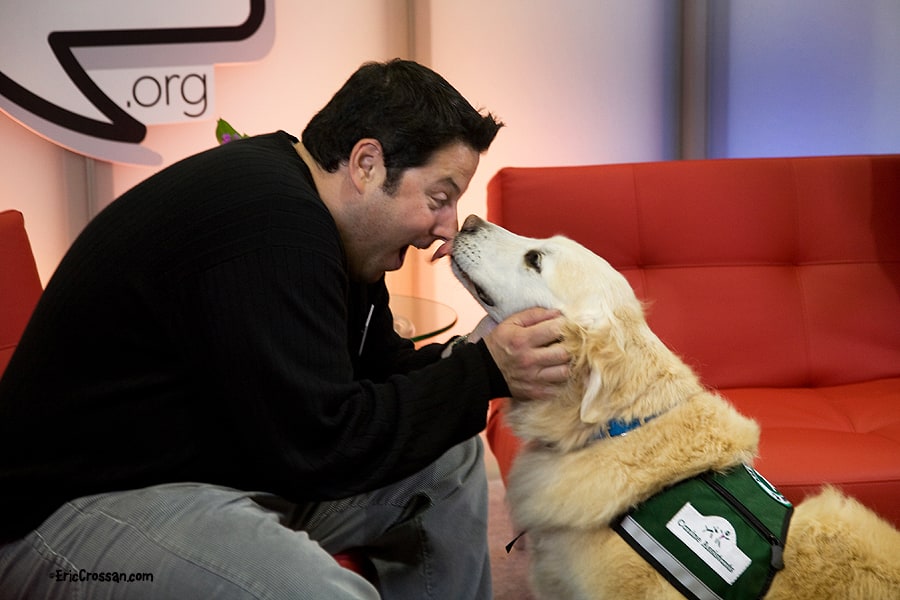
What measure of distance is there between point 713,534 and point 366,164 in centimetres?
84

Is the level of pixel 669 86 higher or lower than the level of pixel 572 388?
higher

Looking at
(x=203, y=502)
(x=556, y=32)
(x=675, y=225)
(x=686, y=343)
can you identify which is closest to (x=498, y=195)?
(x=675, y=225)

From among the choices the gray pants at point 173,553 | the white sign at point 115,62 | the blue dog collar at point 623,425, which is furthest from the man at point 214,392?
the white sign at point 115,62

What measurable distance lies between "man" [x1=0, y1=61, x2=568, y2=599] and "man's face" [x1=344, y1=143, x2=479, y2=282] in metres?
0.04

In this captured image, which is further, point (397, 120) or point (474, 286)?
point (474, 286)

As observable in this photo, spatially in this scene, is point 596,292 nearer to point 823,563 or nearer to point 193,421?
point 823,563

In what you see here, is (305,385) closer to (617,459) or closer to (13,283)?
(617,459)

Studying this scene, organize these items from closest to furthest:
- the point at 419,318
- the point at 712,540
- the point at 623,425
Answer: the point at 712,540 → the point at 623,425 → the point at 419,318

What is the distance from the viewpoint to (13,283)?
84.7 inches

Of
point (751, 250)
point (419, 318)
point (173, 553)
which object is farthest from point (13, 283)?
point (751, 250)

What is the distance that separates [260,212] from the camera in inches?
53.8

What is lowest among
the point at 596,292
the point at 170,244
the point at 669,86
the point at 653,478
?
the point at 653,478

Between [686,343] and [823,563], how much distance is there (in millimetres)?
1189

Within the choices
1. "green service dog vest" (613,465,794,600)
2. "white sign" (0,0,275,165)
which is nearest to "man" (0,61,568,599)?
"green service dog vest" (613,465,794,600)
